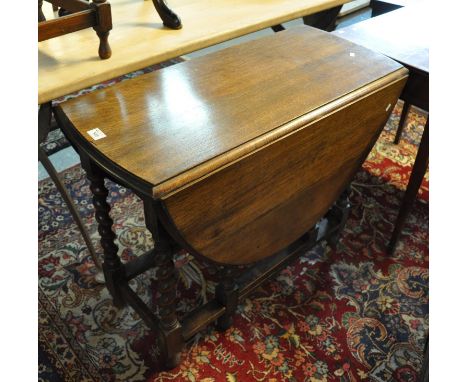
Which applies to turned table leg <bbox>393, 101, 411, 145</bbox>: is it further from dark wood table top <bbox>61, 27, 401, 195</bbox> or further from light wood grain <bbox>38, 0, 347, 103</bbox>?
dark wood table top <bbox>61, 27, 401, 195</bbox>

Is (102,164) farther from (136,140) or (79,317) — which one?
(79,317)

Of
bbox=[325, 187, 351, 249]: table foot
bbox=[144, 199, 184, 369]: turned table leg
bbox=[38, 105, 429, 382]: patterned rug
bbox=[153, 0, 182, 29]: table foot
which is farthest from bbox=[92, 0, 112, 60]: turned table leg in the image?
bbox=[325, 187, 351, 249]: table foot

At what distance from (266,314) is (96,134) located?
823mm

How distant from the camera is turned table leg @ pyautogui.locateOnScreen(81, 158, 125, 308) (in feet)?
3.54

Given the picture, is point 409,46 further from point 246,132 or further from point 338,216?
point 246,132

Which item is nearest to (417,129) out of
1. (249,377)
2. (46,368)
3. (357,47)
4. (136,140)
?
(357,47)

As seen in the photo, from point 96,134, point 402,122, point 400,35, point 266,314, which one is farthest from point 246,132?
point 402,122

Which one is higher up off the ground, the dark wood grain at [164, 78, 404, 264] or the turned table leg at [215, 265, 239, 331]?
the dark wood grain at [164, 78, 404, 264]

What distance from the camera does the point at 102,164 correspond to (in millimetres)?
870

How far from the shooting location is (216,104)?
103 centimetres

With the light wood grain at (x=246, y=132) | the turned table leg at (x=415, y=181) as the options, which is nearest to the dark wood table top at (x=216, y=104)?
the light wood grain at (x=246, y=132)

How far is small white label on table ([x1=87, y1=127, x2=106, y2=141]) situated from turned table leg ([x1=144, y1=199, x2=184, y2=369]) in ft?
0.52

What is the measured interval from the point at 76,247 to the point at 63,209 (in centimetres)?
22

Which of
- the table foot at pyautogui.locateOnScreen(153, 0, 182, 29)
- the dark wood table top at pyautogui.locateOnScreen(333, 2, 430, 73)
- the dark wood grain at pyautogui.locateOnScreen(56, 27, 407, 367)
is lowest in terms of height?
the dark wood grain at pyautogui.locateOnScreen(56, 27, 407, 367)
